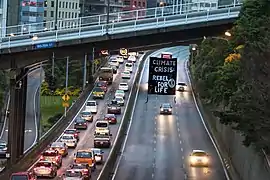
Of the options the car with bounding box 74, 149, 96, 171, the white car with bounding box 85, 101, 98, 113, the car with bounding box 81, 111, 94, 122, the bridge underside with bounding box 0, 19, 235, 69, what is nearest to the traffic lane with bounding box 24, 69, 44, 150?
the car with bounding box 81, 111, 94, 122

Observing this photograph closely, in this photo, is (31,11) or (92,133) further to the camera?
(31,11)

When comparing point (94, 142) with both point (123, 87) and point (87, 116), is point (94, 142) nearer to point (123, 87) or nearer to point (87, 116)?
point (87, 116)

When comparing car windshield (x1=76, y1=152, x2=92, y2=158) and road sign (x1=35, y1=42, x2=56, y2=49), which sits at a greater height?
road sign (x1=35, y1=42, x2=56, y2=49)

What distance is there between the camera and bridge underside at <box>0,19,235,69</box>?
5438 centimetres

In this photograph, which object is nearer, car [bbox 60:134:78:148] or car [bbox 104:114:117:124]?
car [bbox 60:134:78:148]

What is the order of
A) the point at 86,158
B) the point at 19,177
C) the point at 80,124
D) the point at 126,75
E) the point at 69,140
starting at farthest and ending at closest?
the point at 126,75
the point at 80,124
the point at 69,140
the point at 86,158
the point at 19,177

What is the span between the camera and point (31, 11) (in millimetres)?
145125

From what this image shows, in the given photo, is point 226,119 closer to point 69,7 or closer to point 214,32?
point 214,32

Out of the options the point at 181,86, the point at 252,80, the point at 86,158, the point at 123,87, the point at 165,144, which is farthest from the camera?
the point at 181,86

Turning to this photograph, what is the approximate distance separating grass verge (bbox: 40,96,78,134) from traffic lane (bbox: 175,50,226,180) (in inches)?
593

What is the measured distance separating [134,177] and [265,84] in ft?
64.0

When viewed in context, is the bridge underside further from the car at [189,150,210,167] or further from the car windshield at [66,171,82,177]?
the car windshield at [66,171,82,177]

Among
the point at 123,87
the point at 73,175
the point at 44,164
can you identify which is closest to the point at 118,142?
the point at 44,164

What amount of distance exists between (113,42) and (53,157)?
9565 mm
